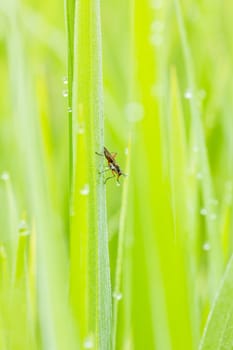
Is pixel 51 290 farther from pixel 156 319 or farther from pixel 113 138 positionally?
pixel 113 138

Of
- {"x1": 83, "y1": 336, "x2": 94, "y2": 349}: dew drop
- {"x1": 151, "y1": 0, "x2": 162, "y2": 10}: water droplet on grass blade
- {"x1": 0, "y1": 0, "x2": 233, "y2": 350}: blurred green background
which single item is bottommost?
{"x1": 83, "y1": 336, "x2": 94, "y2": 349}: dew drop

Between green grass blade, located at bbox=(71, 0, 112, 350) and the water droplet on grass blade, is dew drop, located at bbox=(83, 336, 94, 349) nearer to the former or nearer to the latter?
green grass blade, located at bbox=(71, 0, 112, 350)

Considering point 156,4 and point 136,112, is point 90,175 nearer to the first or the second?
point 136,112

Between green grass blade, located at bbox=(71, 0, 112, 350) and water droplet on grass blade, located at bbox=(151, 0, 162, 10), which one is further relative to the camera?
water droplet on grass blade, located at bbox=(151, 0, 162, 10)

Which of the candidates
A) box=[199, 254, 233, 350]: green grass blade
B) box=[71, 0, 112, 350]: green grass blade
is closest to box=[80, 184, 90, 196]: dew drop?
box=[71, 0, 112, 350]: green grass blade

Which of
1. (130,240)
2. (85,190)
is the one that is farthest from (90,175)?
(130,240)

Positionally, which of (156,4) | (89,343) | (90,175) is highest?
(156,4)

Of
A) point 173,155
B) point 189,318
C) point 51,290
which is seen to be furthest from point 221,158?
point 51,290

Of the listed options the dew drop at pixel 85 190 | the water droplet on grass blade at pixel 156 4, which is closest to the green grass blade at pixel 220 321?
the dew drop at pixel 85 190

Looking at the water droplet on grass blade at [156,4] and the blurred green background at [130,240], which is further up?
the water droplet on grass blade at [156,4]

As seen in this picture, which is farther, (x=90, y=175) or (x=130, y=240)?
(x=130, y=240)

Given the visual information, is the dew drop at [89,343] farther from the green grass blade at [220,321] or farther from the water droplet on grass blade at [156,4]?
the water droplet on grass blade at [156,4]
